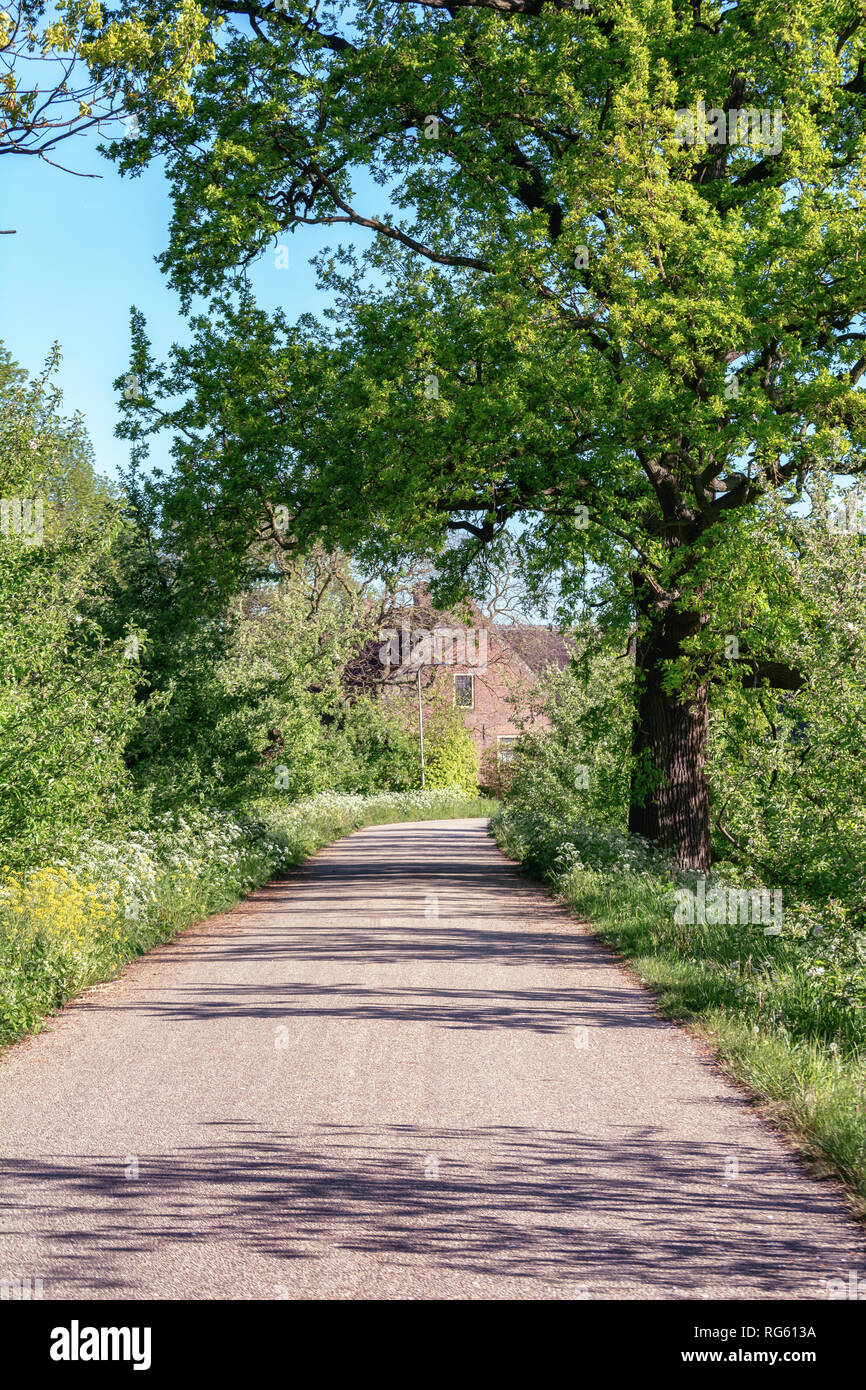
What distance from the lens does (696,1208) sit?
5.04m

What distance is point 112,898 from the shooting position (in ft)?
38.8

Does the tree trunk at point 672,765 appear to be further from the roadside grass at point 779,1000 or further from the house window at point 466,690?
the house window at point 466,690

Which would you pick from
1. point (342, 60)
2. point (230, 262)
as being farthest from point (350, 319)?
point (342, 60)

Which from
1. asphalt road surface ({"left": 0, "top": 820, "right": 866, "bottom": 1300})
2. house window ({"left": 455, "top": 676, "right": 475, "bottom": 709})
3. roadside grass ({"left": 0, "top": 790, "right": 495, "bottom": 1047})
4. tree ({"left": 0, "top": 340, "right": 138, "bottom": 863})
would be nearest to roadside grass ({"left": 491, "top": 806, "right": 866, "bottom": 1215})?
asphalt road surface ({"left": 0, "top": 820, "right": 866, "bottom": 1300})

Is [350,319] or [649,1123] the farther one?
[350,319]

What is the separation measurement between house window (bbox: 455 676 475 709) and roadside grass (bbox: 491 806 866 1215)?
5217cm

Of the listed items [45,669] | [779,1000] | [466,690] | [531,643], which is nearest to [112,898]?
[45,669]

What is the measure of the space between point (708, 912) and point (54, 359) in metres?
8.61

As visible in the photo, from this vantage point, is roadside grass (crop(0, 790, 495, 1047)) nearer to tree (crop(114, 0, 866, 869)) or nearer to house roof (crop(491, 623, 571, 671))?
tree (crop(114, 0, 866, 869))

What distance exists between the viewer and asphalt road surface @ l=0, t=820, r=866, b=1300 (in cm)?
438

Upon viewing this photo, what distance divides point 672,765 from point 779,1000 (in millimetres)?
9372

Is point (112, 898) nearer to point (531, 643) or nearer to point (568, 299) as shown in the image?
point (568, 299)

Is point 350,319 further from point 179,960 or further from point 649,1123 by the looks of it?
point 649,1123

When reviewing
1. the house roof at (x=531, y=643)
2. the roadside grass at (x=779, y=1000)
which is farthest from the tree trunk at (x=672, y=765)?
the house roof at (x=531, y=643)
